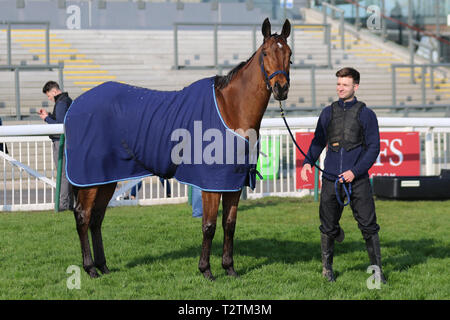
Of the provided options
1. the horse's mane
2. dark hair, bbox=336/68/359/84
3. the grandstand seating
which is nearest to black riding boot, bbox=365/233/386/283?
dark hair, bbox=336/68/359/84

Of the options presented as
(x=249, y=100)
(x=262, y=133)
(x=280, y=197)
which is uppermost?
(x=249, y=100)

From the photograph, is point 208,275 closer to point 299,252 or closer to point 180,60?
point 299,252

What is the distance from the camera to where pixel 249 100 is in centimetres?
533

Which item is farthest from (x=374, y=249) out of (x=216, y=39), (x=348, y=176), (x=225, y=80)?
(x=216, y=39)

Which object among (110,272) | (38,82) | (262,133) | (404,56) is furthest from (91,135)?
(404,56)

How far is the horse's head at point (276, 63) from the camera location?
4.98 meters

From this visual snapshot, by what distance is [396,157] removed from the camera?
10898 millimetres

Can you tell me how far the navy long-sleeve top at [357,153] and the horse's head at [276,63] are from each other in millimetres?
520

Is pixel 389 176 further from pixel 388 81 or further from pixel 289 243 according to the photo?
pixel 388 81

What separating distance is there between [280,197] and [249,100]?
5.49m

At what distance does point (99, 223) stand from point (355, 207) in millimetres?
2211

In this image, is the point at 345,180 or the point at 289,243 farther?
the point at 289,243

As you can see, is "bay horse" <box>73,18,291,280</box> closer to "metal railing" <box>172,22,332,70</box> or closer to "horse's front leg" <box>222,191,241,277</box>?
"horse's front leg" <box>222,191,241,277</box>

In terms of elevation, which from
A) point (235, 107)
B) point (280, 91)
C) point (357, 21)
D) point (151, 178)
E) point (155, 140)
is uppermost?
point (357, 21)
